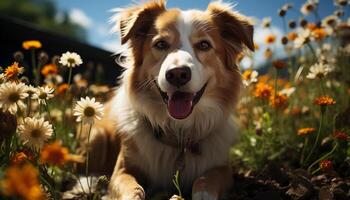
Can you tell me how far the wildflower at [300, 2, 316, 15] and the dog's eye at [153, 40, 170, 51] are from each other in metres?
2.03

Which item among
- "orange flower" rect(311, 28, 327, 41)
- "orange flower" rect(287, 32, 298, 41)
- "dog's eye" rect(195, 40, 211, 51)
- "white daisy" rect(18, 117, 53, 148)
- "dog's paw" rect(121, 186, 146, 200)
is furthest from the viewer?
"orange flower" rect(287, 32, 298, 41)

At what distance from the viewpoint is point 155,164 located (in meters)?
3.35

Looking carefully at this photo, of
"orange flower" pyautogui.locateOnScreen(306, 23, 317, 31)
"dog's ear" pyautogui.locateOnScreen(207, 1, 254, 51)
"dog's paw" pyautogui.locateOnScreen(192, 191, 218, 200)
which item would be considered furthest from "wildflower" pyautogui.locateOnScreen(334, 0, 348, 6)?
"dog's paw" pyautogui.locateOnScreen(192, 191, 218, 200)

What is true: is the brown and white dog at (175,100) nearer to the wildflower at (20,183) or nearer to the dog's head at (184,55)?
the dog's head at (184,55)

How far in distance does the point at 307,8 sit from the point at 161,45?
2063 mm

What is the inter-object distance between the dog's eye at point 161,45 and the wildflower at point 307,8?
2.03 metres

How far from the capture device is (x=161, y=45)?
135 inches

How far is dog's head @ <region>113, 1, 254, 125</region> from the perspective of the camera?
3.08m

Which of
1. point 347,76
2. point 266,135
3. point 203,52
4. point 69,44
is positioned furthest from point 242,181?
point 69,44

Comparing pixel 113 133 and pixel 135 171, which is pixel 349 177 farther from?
pixel 113 133

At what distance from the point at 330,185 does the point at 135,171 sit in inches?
59.3

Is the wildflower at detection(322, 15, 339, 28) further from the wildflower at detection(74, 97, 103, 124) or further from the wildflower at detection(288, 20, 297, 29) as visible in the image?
the wildflower at detection(74, 97, 103, 124)

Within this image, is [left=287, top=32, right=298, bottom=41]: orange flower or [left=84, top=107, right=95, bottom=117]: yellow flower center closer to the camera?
[left=84, top=107, right=95, bottom=117]: yellow flower center

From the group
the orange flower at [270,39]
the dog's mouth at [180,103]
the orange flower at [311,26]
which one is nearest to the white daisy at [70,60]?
the dog's mouth at [180,103]
